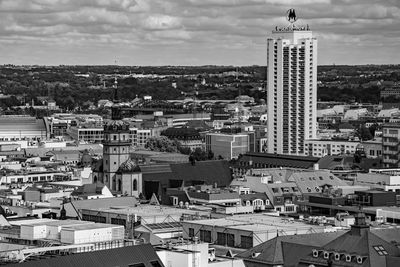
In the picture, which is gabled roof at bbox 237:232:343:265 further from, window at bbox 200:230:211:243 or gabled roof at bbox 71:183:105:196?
gabled roof at bbox 71:183:105:196

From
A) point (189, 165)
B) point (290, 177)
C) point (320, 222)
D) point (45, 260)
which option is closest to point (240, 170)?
point (189, 165)

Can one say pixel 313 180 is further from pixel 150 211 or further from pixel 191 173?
pixel 150 211

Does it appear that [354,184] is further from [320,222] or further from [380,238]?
[380,238]

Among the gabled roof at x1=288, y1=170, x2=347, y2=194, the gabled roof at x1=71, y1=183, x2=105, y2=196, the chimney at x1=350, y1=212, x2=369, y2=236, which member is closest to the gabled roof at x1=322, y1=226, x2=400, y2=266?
the chimney at x1=350, y1=212, x2=369, y2=236

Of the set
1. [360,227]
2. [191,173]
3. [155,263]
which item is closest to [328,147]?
[191,173]

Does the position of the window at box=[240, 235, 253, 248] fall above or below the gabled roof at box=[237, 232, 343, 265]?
below

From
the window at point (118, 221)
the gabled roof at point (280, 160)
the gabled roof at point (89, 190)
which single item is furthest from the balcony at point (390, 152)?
the window at point (118, 221)
